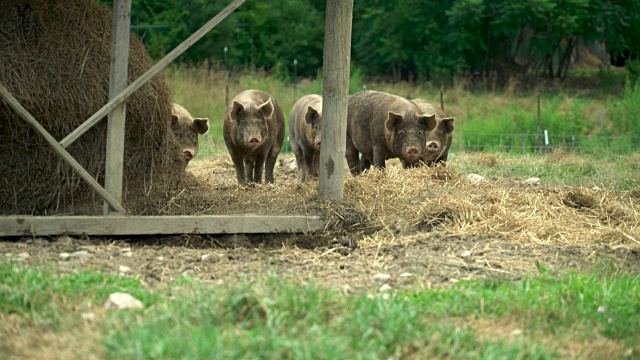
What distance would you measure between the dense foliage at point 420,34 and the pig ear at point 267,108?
42.9 ft

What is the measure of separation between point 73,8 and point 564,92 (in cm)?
2074

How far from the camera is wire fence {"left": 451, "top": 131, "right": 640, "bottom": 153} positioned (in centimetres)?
1630

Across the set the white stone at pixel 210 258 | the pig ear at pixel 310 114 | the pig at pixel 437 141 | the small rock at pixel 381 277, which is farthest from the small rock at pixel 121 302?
the pig ear at pixel 310 114

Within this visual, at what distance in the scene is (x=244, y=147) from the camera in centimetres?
1152

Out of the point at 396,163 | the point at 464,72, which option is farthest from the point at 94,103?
the point at 464,72

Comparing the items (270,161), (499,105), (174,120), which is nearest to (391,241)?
(174,120)

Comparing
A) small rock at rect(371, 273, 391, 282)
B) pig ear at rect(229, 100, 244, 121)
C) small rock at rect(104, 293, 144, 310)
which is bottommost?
small rock at rect(371, 273, 391, 282)

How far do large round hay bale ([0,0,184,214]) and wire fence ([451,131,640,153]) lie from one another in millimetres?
9213

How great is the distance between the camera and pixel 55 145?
7.11 meters

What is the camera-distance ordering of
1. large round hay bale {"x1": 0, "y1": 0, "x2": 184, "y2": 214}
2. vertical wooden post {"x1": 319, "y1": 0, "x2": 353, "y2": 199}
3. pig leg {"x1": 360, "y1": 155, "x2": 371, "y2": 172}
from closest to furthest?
large round hay bale {"x1": 0, "y1": 0, "x2": 184, "y2": 214}
vertical wooden post {"x1": 319, "y1": 0, "x2": 353, "y2": 199}
pig leg {"x1": 360, "y1": 155, "x2": 371, "y2": 172}

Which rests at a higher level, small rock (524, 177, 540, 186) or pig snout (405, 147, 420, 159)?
pig snout (405, 147, 420, 159)

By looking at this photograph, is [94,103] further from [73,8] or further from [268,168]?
[268,168]

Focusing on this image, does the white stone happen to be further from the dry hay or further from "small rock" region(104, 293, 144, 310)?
"small rock" region(104, 293, 144, 310)

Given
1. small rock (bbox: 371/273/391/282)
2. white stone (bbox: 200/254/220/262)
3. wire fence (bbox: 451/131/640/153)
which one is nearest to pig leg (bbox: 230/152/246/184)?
white stone (bbox: 200/254/220/262)
